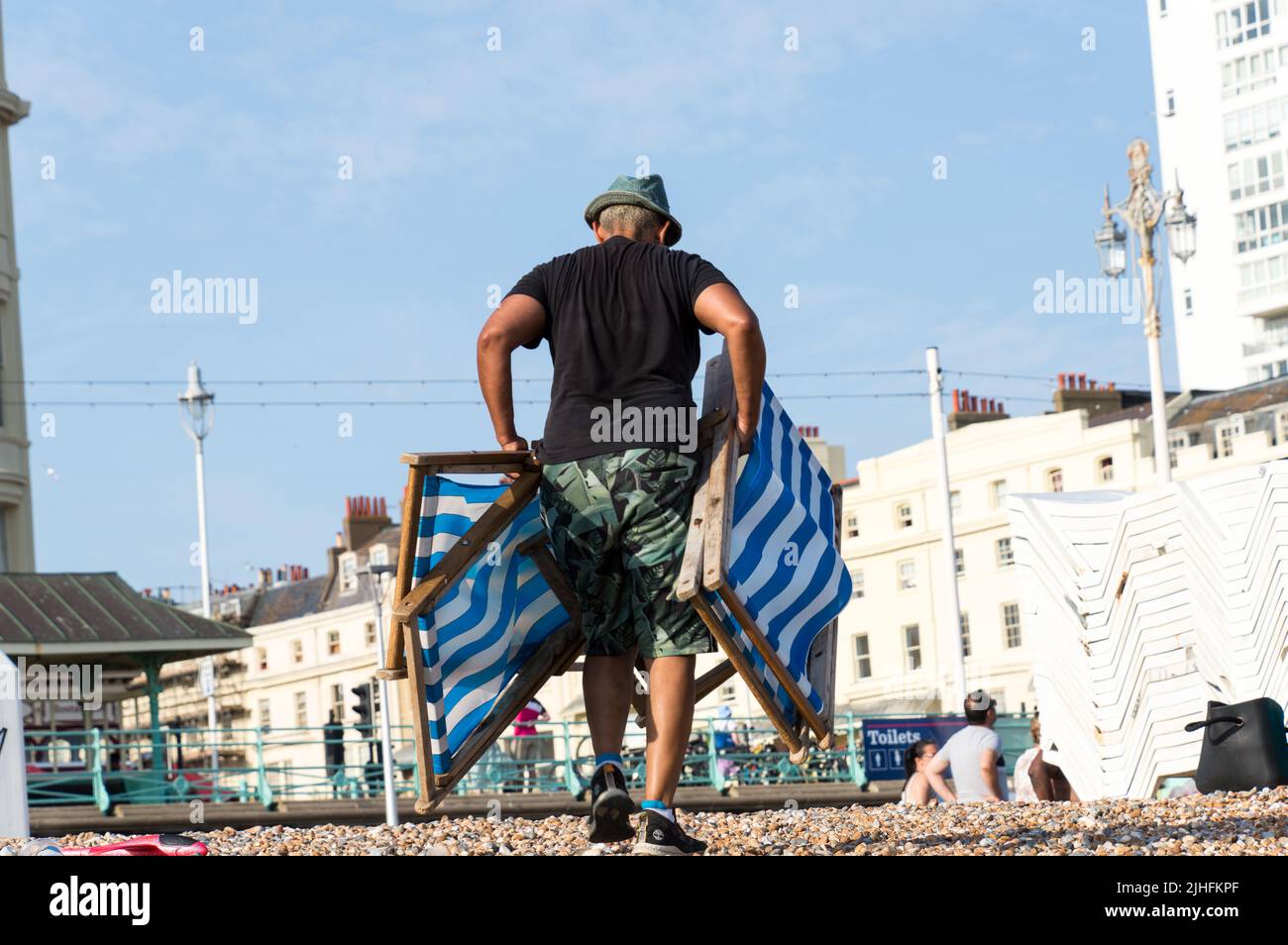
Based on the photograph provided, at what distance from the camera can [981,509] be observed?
243ft

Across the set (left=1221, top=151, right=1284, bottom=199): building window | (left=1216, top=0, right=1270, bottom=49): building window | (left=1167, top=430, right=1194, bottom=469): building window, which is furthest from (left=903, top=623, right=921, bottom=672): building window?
(left=1216, top=0, right=1270, bottom=49): building window

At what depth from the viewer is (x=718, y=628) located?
5.56 m

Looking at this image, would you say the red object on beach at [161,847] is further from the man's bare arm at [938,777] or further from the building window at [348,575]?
the building window at [348,575]

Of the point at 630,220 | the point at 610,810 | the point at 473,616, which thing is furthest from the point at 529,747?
the point at 610,810

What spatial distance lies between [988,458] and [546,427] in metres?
69.7

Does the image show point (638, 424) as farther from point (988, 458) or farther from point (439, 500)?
point (988, 458)

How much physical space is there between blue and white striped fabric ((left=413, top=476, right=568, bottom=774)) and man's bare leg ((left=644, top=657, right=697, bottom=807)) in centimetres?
71

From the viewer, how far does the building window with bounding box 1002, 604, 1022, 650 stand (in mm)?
70562

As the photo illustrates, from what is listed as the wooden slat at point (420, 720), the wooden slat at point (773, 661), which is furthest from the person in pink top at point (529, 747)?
the wooden slat at point (420, 720)

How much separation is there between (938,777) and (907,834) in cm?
564

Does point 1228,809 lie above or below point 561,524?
below

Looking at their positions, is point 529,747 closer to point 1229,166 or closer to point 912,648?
point 912,648

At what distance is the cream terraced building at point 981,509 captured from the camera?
69125 millimetres
